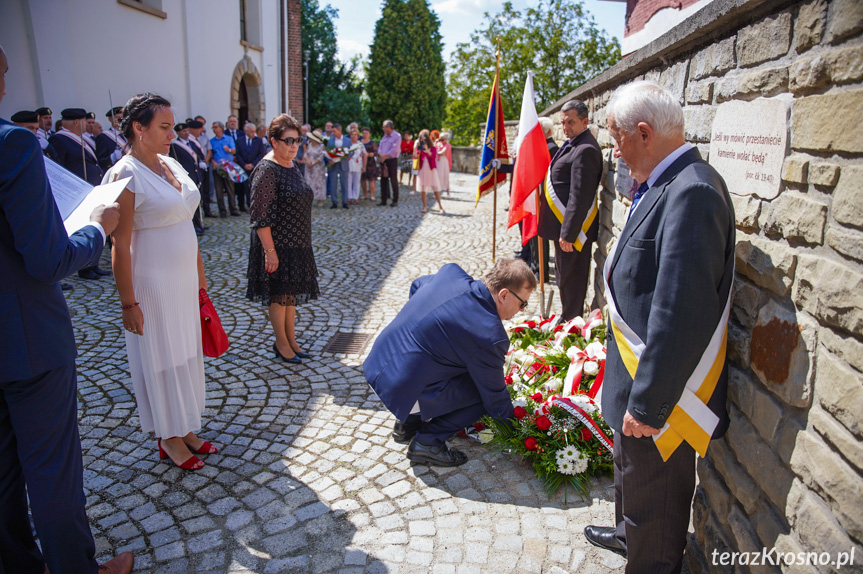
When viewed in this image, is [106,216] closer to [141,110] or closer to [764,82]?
[141,110]

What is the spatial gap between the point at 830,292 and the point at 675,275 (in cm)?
42

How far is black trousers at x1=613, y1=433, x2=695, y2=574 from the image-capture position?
2287mm

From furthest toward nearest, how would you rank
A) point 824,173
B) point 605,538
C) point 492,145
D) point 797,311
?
point 492,145 → point 605,538 → point 797,311 → point 824,173

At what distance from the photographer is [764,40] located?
215cm

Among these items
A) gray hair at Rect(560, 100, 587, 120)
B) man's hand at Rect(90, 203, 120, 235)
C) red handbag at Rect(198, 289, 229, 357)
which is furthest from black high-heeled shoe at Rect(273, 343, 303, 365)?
gray hair at Rect(560, 100, 587, 120)

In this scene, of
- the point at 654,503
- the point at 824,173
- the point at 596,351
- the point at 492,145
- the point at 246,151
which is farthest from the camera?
the point at 246,151

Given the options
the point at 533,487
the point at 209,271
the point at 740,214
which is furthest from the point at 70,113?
the point at 740,214

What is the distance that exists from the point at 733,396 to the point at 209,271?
6894 mm

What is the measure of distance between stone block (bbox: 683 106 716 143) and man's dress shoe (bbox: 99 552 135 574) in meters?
3.18

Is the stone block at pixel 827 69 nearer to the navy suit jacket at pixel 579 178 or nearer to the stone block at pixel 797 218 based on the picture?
the stone block at pixel 797 218

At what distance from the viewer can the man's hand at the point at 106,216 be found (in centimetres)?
232

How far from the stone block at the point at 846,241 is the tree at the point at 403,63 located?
3622 cm

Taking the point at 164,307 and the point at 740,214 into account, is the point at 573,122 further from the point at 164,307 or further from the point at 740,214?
the point at 164,307

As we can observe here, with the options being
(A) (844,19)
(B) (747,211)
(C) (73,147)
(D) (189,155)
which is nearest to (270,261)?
(B) (747,211)
